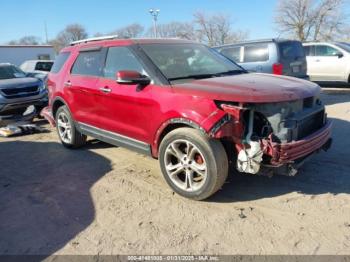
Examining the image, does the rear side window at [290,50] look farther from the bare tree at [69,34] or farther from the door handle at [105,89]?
the bare tree at [69,34]

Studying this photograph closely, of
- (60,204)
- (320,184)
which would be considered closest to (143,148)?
(60,204)

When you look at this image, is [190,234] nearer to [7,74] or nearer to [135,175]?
[135,175]

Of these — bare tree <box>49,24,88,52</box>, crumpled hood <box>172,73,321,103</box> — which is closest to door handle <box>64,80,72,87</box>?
crumpled hood <box>172,73,321,103</box>

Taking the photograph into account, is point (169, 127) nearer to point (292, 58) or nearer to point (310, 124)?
point (310, 124)

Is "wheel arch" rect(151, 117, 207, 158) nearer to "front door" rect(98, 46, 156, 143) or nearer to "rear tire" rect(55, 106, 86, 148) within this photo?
"front door" rect(98, 46, 156, 143)

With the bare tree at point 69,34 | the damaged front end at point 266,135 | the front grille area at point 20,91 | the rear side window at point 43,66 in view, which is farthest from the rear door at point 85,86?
the bare tree at point 69,34

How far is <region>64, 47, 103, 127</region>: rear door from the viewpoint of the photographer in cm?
536

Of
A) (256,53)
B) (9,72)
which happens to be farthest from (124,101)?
(9,72)

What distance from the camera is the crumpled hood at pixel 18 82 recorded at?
376 inches

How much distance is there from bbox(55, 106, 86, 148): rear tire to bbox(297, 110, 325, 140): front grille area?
3804 mm

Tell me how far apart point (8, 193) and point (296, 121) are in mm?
3652

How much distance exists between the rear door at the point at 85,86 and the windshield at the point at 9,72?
18.2 feet

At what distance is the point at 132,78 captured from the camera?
4293 millimetres

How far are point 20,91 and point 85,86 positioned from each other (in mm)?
5054
